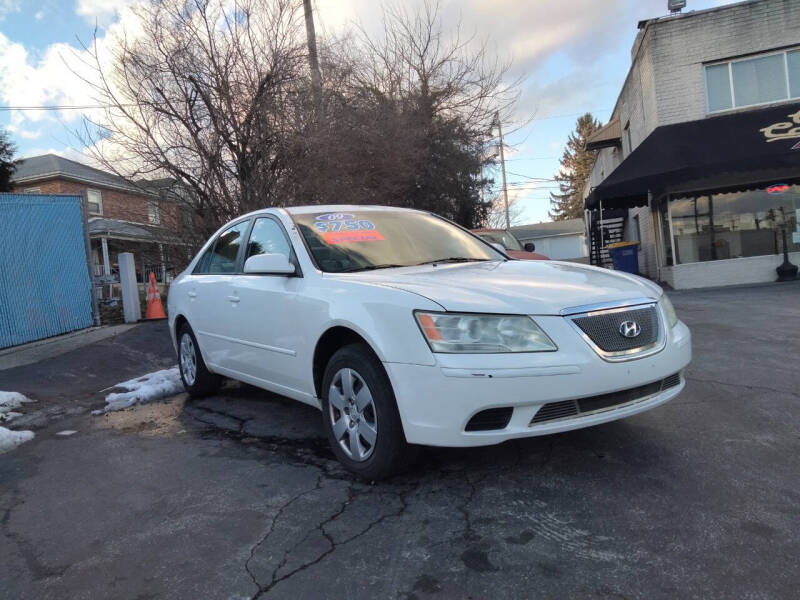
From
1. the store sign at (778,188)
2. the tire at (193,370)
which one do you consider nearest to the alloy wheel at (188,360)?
the tire at (193,370)

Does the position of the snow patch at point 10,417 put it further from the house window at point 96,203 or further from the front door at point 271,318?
the house window at point 96,203

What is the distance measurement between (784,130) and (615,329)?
41.8 ft

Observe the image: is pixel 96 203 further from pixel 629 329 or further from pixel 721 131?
pixel 629 329

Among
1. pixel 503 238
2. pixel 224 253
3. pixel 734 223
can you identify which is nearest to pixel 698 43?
pixel 734 223

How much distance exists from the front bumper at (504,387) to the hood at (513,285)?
161mm

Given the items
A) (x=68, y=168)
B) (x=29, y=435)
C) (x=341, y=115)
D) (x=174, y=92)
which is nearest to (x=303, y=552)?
(x=29, y=435)

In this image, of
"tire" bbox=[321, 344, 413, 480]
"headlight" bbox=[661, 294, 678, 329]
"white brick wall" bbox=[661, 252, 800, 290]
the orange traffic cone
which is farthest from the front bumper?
"white brick wall" bbox=[661, 252, 800, 290]

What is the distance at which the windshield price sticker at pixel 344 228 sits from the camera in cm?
407

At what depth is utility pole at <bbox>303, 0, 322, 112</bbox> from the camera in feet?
37.4

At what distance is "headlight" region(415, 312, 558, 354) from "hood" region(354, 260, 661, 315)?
0.14 ft

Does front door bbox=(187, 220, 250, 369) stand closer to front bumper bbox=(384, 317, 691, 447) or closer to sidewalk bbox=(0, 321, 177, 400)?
sidewalk bbox=(0, 321, 177, 400)

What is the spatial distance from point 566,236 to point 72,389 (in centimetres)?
4551

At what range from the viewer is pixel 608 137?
20594 millimetres

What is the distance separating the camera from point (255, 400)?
5449 mm
